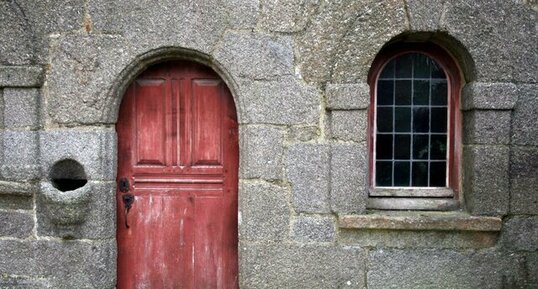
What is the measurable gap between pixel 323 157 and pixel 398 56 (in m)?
1.08

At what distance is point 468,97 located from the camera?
159 inches

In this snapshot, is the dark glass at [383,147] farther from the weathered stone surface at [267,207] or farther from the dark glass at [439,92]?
the weathered stone surface at [267,207]

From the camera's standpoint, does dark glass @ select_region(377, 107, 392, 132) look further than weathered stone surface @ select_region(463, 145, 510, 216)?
Yes

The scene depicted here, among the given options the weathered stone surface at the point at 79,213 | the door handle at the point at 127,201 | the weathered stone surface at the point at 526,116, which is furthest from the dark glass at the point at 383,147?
the weathered stone surface at the point at 79,213

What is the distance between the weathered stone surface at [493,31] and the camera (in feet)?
12.9

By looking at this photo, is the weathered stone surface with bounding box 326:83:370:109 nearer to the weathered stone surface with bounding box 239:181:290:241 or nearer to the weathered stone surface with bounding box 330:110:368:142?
the weathered stone surface with bounding box 330:110:368:142

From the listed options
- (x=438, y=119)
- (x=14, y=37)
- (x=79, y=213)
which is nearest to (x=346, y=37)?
(x=438, y=119)

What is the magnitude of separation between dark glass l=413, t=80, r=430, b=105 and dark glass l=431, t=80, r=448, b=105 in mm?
51

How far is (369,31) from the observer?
3953mm

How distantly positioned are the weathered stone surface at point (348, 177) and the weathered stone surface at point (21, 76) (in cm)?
239

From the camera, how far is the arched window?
4.23 m

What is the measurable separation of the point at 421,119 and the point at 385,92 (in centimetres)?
37

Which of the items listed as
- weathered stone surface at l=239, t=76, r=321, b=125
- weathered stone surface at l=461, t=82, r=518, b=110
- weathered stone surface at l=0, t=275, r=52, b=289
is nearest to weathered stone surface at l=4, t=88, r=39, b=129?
weathered stone surface at l=0, t=275, r=52, b=289

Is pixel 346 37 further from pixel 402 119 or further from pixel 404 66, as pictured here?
pixel 402 119
